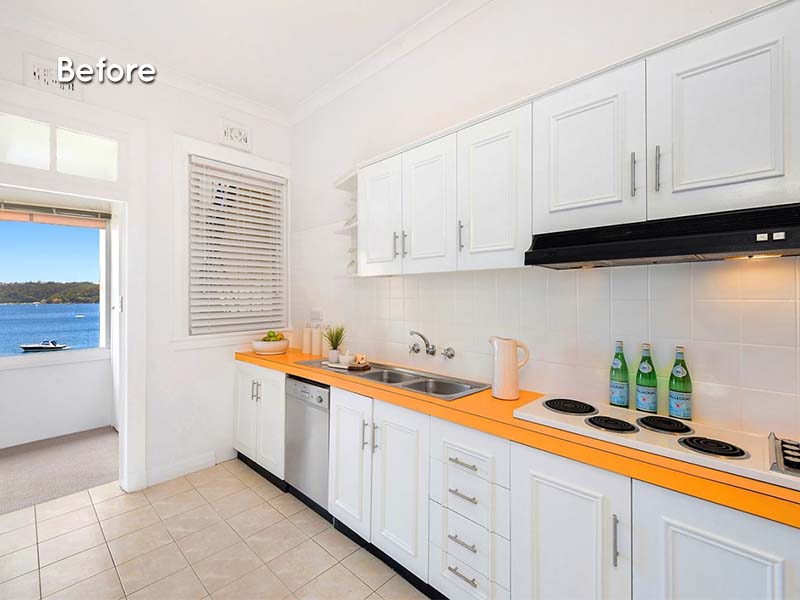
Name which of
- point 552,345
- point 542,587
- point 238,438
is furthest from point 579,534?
point 238,438

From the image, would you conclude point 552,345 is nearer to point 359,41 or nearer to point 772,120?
point 772,120

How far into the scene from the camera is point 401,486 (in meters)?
1.84

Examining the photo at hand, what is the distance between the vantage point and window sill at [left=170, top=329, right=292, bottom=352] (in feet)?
9.70

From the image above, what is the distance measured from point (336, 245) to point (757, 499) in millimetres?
2764

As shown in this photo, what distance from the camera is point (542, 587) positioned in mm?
1350

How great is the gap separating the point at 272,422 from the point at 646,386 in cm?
235

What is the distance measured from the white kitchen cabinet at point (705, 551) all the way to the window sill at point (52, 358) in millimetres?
4766

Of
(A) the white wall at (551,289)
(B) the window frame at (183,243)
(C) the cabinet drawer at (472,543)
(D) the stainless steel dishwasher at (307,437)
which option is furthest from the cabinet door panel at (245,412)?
(C) the cabinet drawer at (472,543)

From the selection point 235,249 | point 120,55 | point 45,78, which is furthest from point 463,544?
point 120,55

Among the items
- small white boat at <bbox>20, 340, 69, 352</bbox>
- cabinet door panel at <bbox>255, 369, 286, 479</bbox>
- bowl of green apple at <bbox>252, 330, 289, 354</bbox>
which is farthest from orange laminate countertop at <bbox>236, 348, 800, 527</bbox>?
small white boat at <bbox>20, 340, 69, 352</bbox>

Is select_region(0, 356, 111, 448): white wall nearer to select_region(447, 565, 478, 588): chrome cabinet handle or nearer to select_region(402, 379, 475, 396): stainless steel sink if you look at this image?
select_region(402, 379, 475, 396): stainless steel sink

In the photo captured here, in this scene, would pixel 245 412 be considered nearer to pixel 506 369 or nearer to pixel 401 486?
pixel 401 486

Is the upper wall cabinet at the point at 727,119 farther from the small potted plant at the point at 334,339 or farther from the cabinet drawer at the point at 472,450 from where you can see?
the small potted plant at the point at 334,339

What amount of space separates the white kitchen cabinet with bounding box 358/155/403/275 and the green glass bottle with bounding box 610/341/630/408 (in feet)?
3.87
